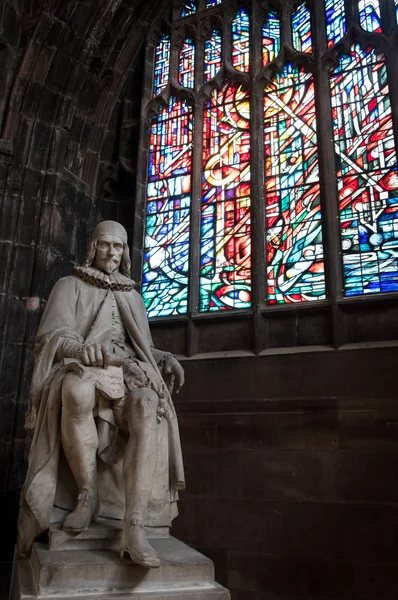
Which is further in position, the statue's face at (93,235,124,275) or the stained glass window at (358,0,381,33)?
the stained glass window at (358,0,381,33)

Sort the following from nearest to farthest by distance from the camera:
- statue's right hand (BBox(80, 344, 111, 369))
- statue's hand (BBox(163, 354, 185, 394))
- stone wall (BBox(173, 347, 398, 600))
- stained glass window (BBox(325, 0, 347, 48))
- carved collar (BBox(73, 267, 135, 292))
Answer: statue's right hand (BBox(80, 344, 111, 369))
statue's hand (BBox(163, 354, 185, 394))
carved collar (BBox(73, 267, 135, 292))
stone wall (BBox(173, 347, 398, 600))
stained glass window (BBox(325, 0, 347, 48))

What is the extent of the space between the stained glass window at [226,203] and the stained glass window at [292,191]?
263 mm

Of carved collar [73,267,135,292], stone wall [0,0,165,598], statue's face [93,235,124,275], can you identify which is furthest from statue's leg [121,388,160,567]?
stone wall [0,0,165,598]

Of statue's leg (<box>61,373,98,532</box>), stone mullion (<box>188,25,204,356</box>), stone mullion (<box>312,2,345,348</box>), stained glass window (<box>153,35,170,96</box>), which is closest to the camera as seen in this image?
statue's leg (<box>61,373,98,532</box>)

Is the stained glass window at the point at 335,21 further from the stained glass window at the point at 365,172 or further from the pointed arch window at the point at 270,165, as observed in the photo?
the stained glass window at the point at 365,172

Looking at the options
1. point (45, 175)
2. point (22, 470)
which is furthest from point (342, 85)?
point (22, 470)

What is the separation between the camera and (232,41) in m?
6.73

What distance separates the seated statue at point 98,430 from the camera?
2.38m

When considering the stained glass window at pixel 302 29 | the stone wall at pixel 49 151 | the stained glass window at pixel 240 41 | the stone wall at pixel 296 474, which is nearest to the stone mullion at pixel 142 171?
the stone wall at pixel 49 151

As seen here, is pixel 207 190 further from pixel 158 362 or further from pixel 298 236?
pixel 158 362

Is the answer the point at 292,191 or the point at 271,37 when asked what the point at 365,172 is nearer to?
the point at 292,191

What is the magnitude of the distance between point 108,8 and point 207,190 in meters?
2.55

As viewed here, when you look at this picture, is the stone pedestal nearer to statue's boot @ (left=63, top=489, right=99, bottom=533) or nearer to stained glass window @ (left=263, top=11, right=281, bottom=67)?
statue's boot @ (left=63, top=489, right=99, bottom=533)

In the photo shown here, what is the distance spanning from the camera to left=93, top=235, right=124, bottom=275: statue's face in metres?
3.20
